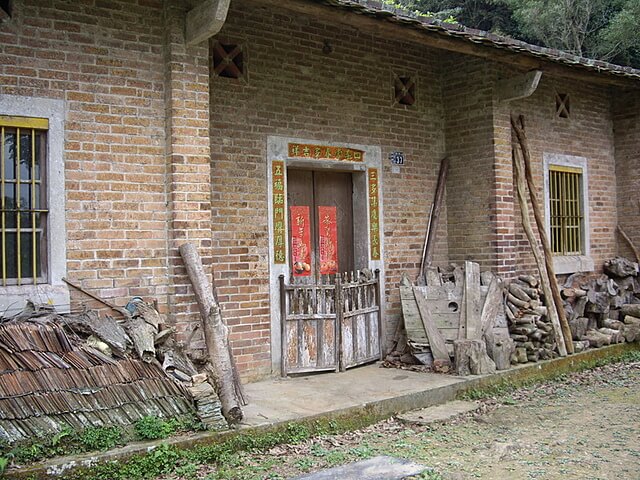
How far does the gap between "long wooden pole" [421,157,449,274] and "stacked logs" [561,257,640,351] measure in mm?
2068

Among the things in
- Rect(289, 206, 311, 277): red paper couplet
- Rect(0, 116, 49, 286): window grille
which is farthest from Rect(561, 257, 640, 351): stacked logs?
Rect(0, 116, 49, 286): window grille

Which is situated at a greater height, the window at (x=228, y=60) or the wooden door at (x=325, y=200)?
the window at (x=228, y=60)

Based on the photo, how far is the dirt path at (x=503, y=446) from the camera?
15.9ft

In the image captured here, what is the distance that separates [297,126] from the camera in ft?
25.2

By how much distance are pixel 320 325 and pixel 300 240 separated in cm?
116

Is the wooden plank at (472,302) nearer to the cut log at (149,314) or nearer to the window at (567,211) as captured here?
the window at (567,211)

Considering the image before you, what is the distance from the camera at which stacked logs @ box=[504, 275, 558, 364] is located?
8.14 metres

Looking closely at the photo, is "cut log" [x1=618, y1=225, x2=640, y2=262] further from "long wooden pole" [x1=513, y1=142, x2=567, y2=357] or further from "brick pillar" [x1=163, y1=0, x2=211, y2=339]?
"brick pillar" [x1=163, y1=0, x2=211, y2=339]

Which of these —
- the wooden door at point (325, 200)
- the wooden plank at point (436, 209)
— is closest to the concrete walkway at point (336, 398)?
the wooden door at point (325, 200)

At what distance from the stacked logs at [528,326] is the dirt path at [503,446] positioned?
985mm

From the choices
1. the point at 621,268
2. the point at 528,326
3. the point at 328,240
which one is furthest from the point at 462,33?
the point at 621,268

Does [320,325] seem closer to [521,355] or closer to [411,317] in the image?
[411,317]

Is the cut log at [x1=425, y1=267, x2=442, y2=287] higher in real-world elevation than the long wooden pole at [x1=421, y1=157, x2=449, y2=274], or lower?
lower

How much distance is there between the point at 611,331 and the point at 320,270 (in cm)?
446
